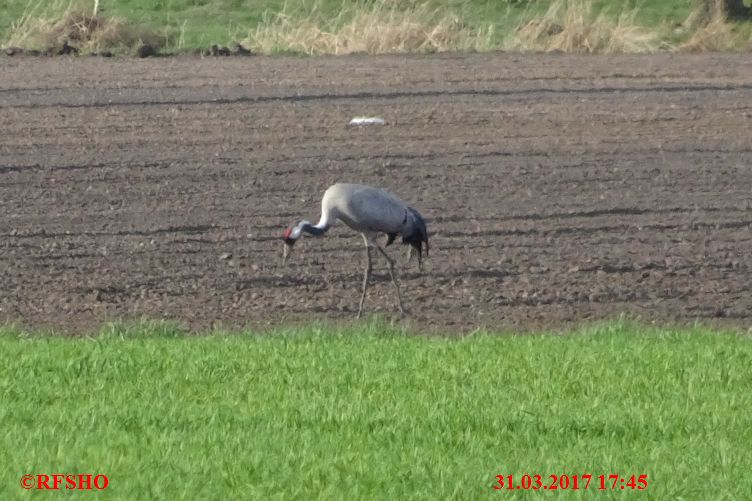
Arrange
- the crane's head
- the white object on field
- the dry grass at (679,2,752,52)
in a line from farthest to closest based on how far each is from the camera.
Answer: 1. the dry grass at (679,2,752,52)
2. the white object on field
3. the crane's head

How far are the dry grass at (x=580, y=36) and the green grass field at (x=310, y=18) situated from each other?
75mm

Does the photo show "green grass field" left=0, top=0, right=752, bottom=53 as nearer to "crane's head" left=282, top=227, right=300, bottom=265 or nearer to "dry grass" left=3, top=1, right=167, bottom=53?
"dry grass" left=3, top=1, right=167, bottom=53

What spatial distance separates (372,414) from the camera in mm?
7812

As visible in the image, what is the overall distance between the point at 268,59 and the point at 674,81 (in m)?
7.44

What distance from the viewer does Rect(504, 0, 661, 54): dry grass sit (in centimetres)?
3033

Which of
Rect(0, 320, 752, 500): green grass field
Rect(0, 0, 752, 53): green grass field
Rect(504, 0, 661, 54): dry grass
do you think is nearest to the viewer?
Rect(0, 320, 752, 500): green grass field

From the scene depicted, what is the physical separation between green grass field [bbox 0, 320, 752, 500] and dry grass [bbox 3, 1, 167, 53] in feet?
65.4

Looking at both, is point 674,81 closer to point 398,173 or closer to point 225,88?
point 225,88

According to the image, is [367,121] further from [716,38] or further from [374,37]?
[716,38]

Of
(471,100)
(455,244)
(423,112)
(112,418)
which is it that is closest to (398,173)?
(455,244)

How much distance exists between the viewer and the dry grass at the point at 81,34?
29797 millimetres
